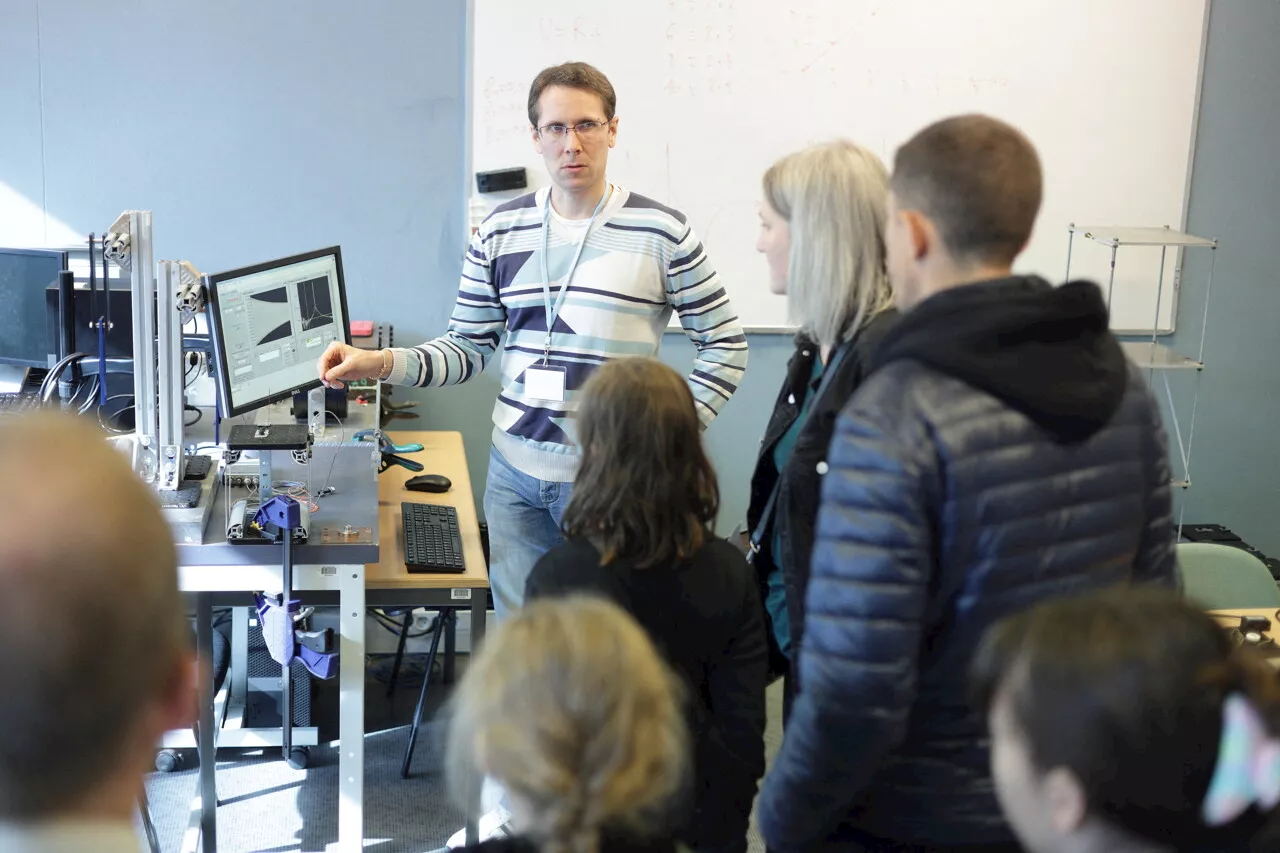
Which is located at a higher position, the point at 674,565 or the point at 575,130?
the point at 575,130

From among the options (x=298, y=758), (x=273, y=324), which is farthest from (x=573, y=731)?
(x=298, y=758)

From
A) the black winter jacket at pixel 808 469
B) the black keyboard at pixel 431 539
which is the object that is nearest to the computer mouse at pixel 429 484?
Answer: the black keyboard at pixel 431 539

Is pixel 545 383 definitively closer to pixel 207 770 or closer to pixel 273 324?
pixel 273 324

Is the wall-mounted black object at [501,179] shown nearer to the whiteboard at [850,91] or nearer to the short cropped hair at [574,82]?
the whiteboard at [850,91]

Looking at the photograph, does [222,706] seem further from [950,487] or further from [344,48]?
[950,487]

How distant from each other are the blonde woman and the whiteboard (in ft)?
7.08

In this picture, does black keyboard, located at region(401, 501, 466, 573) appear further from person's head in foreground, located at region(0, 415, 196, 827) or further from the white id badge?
person's head in foreground, located at region(0, 415, 196, 827)

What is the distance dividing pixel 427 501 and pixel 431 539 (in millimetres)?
373

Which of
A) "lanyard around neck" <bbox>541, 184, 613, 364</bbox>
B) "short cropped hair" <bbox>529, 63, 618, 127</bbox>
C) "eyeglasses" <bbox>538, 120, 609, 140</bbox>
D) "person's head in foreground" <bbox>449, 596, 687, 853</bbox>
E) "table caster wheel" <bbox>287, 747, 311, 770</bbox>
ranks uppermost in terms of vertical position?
"short cropped hair" <bbox>529, 63, 618, 127</bbox>

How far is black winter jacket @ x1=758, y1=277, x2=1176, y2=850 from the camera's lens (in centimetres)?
135

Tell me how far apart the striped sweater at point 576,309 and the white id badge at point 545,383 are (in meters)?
0.01

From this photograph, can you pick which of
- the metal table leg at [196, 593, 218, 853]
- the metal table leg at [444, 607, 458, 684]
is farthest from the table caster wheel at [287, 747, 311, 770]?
the metal table leg at [444, 607, 458, 684]

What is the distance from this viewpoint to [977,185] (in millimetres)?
1376

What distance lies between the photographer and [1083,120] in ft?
13.6
